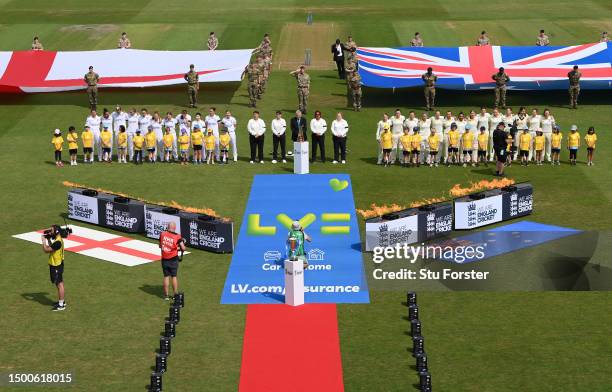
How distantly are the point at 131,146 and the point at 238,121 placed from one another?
5.84m

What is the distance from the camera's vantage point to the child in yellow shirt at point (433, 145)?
37.8 m

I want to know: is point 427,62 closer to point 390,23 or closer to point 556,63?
point 556,63

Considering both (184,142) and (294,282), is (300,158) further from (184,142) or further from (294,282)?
(294,282)

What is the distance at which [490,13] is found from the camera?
7106 centimetres

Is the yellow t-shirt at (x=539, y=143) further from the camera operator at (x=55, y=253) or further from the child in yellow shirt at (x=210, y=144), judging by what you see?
the camera operator at (x=55, y=253)

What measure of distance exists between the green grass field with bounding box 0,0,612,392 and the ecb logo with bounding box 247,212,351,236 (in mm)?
850

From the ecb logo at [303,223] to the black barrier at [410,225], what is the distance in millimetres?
2200

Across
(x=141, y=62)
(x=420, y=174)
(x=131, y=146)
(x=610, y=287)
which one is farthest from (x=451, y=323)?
(x=141, y=62)

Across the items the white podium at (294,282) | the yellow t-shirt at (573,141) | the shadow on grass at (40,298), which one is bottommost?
the shadow on grass at (40,298)

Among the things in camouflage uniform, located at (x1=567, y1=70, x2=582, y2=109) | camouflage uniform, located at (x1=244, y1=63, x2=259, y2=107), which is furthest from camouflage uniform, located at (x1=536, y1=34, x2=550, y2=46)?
camouflage uniform, located at (x1=244, y1=63, x2=259, y2=107)

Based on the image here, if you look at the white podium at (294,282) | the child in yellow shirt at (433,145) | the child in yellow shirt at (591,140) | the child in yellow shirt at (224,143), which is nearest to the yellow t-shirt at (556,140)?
the child in yellow shirt at (591,140)

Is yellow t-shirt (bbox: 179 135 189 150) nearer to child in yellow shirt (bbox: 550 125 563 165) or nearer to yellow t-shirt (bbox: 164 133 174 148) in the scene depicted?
yellow t-shirt (bbox: 164 133 174 148)

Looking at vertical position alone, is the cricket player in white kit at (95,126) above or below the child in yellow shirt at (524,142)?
above

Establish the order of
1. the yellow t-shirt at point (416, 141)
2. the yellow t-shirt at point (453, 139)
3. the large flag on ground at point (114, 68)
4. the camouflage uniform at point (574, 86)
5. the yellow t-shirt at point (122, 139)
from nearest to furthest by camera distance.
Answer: the yellow t-shirt at point (416, 141) → the yellow t-shirt at point (453, 139) → the yellow t-shirt at point (122, 139) → the camouflage uniform at point (574, 86) → the large flag on ground at point (114, 68)
